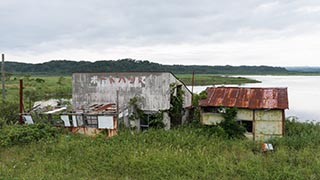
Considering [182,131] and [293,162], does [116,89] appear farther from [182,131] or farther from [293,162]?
[293,162]

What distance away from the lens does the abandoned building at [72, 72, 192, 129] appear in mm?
17969

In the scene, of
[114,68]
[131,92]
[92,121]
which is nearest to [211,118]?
[131,92]

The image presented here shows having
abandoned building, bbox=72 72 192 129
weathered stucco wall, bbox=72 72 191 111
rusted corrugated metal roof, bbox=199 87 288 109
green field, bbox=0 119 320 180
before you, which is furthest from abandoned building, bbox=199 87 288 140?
weathered stucco wall, bbox=72 72 191 111

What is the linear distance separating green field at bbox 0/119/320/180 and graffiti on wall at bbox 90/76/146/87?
10.5 ft

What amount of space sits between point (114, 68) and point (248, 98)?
6133cm

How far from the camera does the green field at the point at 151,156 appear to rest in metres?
11.0

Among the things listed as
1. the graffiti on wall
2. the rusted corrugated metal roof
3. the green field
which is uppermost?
the graffiti on wall

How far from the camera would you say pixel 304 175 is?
1070cm

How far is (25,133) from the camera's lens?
1514cm

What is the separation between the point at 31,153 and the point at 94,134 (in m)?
3.57

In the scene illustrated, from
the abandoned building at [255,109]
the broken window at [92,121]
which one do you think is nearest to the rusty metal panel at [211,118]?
the abandoned building at [255,109]

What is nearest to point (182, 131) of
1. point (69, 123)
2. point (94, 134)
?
point (94, 134)

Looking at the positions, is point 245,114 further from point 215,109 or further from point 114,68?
point 114,68

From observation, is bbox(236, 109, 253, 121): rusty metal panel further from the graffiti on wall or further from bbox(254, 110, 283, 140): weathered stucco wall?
the graffiti on wall
